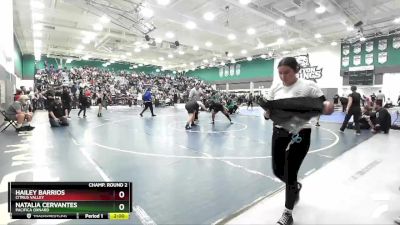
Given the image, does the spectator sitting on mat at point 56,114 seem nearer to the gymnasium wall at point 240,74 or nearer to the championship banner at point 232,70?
the gymnasium wall at point 240,74

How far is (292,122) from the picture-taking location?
2.34m

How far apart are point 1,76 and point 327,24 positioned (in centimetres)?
1863

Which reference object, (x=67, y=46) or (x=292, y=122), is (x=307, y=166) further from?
(x=67, y=46)

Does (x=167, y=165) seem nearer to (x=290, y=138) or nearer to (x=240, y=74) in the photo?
(x=290, y=138)

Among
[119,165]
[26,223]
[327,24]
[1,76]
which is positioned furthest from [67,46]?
[26,223]

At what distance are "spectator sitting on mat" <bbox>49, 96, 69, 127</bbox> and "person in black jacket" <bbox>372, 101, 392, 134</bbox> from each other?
1060 centimetres

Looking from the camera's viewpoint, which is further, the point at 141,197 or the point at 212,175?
the point at 212,175

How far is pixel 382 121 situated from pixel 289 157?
323 inches

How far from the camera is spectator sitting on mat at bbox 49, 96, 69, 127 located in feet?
29.9

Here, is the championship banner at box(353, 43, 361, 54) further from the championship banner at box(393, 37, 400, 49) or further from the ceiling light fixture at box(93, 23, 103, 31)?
the ceiling light fixture at box(93, 23, 103, 31)

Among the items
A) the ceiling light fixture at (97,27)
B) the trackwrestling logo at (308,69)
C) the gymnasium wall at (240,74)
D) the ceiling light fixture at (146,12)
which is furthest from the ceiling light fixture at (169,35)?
the gymnasium wall at (240,74)

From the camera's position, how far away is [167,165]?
452cm

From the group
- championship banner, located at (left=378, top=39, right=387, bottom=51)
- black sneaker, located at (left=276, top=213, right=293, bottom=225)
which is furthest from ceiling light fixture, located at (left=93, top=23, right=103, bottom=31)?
championship banner, located at (left=378, top=39, right=387, bottom=51)
